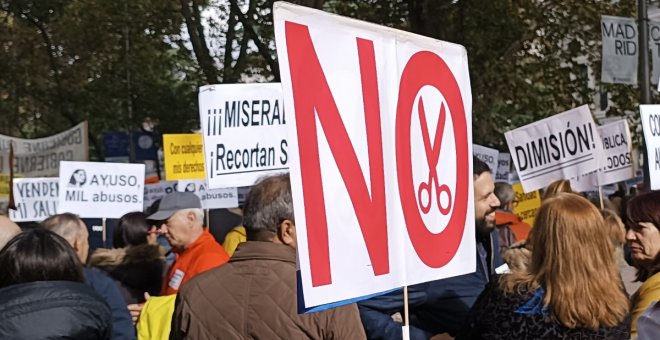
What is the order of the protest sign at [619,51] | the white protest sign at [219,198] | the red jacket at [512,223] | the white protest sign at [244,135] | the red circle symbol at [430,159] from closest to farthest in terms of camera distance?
the red circle symbol at [430,159] → the red jacket at [512,223] → the white protest sign at [244,135] → the white protest sign at [219,198] → the protest sign at [619,51]

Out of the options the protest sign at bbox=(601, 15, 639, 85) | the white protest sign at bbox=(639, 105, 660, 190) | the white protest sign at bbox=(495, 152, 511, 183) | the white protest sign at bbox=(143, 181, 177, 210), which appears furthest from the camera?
the white protest sign at bbox=(495, 152, 511, 183)

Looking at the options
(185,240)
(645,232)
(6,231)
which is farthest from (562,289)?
(185,240)

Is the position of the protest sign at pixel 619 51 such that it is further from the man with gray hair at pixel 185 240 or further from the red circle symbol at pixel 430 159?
the red circle symbol at pixel 430 159

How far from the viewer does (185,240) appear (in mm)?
6742

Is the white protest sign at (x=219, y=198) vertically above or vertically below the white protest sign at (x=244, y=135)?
below

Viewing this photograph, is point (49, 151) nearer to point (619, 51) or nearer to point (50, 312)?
point (619, 51)

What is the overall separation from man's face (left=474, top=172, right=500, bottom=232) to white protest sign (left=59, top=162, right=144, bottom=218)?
6.86m

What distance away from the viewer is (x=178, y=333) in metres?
4.12

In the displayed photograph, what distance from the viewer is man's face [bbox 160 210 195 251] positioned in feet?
22.1

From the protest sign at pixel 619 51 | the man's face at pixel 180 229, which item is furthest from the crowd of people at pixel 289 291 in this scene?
the protest sign at pixel 619 51

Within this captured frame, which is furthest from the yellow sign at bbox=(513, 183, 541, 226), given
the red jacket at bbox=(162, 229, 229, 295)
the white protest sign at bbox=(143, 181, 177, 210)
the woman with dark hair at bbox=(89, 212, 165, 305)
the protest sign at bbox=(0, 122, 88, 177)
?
the protest sign at bbox=(0, 122, 88, 177)

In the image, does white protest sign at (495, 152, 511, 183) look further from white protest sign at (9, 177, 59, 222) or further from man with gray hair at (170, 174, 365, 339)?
man with gray hair at (170, 174, 365, 339)

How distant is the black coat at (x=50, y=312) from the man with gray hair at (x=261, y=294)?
33 centimetres

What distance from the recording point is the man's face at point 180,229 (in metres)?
6.75
